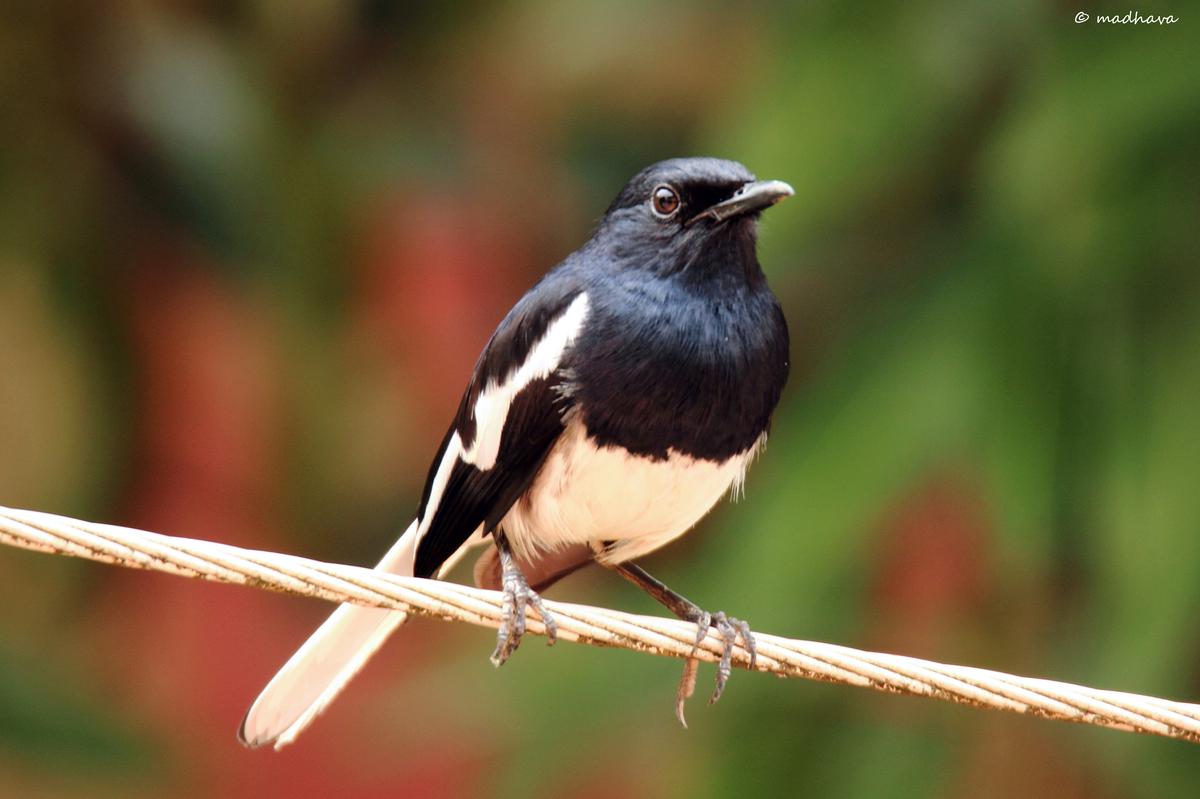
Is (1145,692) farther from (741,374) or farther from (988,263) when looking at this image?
(741,374)

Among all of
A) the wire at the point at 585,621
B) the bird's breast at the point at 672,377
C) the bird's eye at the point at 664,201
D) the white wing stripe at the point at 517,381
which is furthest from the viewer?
the bird's eye at the point at 664,201

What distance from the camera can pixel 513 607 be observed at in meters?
3.10

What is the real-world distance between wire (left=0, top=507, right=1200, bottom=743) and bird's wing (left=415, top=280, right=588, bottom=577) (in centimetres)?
70

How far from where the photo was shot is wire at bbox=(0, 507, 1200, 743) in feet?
6.59

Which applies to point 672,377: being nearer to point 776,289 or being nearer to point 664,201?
point 664,201

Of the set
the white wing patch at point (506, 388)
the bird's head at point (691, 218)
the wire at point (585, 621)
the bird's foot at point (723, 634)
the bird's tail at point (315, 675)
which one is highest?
the bird's head at point (691, 218)

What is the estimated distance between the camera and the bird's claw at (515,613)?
2950mm

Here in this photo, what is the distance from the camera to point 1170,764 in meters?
4.31

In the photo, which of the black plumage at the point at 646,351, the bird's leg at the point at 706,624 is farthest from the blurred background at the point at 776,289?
the black plumage at the point at 646,351

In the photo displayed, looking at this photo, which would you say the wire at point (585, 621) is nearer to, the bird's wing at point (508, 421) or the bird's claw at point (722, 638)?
the bird's claw at point (722, 638)

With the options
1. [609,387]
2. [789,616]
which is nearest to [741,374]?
[609,387]

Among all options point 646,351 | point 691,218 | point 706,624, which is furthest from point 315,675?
point 691,218

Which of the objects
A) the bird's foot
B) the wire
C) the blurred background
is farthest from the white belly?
the blurred background

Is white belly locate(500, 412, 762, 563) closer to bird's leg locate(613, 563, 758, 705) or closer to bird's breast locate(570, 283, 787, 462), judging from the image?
bird's breast locate(570, 283, 787, 462)
